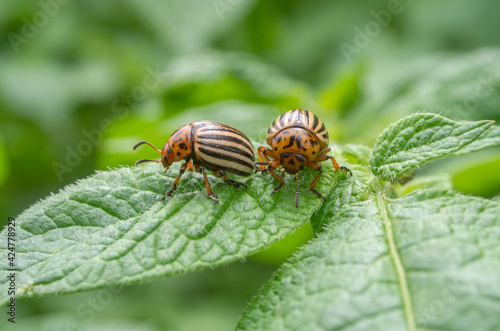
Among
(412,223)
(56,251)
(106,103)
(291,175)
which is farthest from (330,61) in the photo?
(56,251)

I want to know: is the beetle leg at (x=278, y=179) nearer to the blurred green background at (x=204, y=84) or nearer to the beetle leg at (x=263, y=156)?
the beetle leg at (x=263, y=156)

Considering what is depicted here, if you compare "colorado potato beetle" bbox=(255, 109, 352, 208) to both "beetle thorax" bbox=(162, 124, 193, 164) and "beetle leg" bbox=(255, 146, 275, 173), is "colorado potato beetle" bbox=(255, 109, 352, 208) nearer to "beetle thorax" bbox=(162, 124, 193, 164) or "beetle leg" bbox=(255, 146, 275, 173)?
"beetle leg" bbox=(255, 146, 275, 173)

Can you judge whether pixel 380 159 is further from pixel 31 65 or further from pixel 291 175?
pixel 31 65

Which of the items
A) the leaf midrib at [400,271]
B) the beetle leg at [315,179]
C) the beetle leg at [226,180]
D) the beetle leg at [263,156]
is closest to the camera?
the leaf midrib at [400,271]

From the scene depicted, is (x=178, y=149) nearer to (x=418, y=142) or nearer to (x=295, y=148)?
(x=295, y=148)

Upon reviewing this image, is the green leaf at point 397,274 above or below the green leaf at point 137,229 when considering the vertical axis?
below

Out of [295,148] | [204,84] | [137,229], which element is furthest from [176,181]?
[204,84]

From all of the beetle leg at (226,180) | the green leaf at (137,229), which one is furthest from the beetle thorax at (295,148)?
the beetle leg at (226,180)
